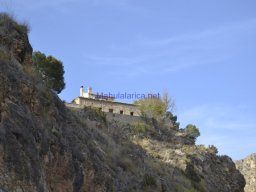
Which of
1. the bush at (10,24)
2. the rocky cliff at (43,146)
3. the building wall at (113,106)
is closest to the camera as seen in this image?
the rocky cliff at (43,146)

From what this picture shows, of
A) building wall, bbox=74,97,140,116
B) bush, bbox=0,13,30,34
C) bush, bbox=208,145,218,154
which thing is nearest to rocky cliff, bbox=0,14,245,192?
bush, bbox=0,13,30,34

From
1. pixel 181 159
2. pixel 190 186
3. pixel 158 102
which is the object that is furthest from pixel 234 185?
pixel 158 102

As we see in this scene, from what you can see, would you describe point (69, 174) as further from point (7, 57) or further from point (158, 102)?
point (158, 102)

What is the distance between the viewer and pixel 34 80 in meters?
14.8

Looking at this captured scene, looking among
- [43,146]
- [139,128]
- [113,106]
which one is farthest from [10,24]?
[113,106]

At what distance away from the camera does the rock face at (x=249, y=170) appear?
76250 mm

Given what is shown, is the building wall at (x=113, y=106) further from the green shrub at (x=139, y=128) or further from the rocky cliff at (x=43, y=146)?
the rocky cliff at (x=43, y=146)

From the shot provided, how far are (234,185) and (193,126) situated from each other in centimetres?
4609

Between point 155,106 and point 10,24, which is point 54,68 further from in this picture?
point 10,24

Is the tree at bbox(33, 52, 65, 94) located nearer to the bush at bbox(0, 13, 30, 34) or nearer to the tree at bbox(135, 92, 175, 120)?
the tree at bbox(135, 92, 175, 120)

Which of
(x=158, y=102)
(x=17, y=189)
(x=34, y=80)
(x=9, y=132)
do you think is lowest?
(x=17, y=189)

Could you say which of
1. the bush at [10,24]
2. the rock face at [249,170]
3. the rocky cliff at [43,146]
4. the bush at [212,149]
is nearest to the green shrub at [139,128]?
the bush at [212,149]

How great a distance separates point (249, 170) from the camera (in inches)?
3120

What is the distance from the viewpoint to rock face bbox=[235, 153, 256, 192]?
250 feet
